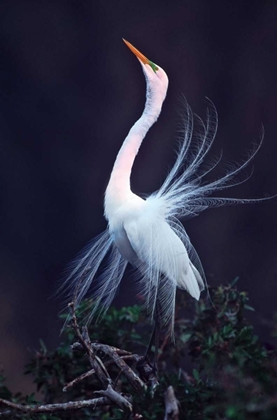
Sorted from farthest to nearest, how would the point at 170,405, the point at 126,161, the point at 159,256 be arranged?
the point at 126,161 → the point at 159,256 → the point at 170,405

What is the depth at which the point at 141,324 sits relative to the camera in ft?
9.74

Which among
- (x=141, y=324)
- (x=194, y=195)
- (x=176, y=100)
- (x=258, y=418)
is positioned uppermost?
(x=176, y=100)

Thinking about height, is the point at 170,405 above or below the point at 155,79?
below

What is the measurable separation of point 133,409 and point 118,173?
1193mm

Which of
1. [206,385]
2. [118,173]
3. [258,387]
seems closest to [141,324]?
[118,173]

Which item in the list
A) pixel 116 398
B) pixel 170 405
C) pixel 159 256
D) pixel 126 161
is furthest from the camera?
pixel 126 161

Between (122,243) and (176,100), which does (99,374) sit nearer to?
(122,243)

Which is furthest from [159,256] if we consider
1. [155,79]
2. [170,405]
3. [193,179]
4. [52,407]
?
[170,405]

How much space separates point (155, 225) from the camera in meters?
2.57

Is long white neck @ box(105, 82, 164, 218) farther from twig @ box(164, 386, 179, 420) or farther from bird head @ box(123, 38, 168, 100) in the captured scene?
twig @ box(164, 386, 179, 420)

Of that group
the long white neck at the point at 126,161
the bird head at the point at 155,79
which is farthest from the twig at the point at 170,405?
the bird head at the point at 155,79

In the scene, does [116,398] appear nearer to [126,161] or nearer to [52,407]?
[52,407]

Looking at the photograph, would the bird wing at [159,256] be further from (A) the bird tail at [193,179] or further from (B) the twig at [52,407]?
(B) the twig at [52,407]

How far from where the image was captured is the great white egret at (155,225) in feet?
8.37
